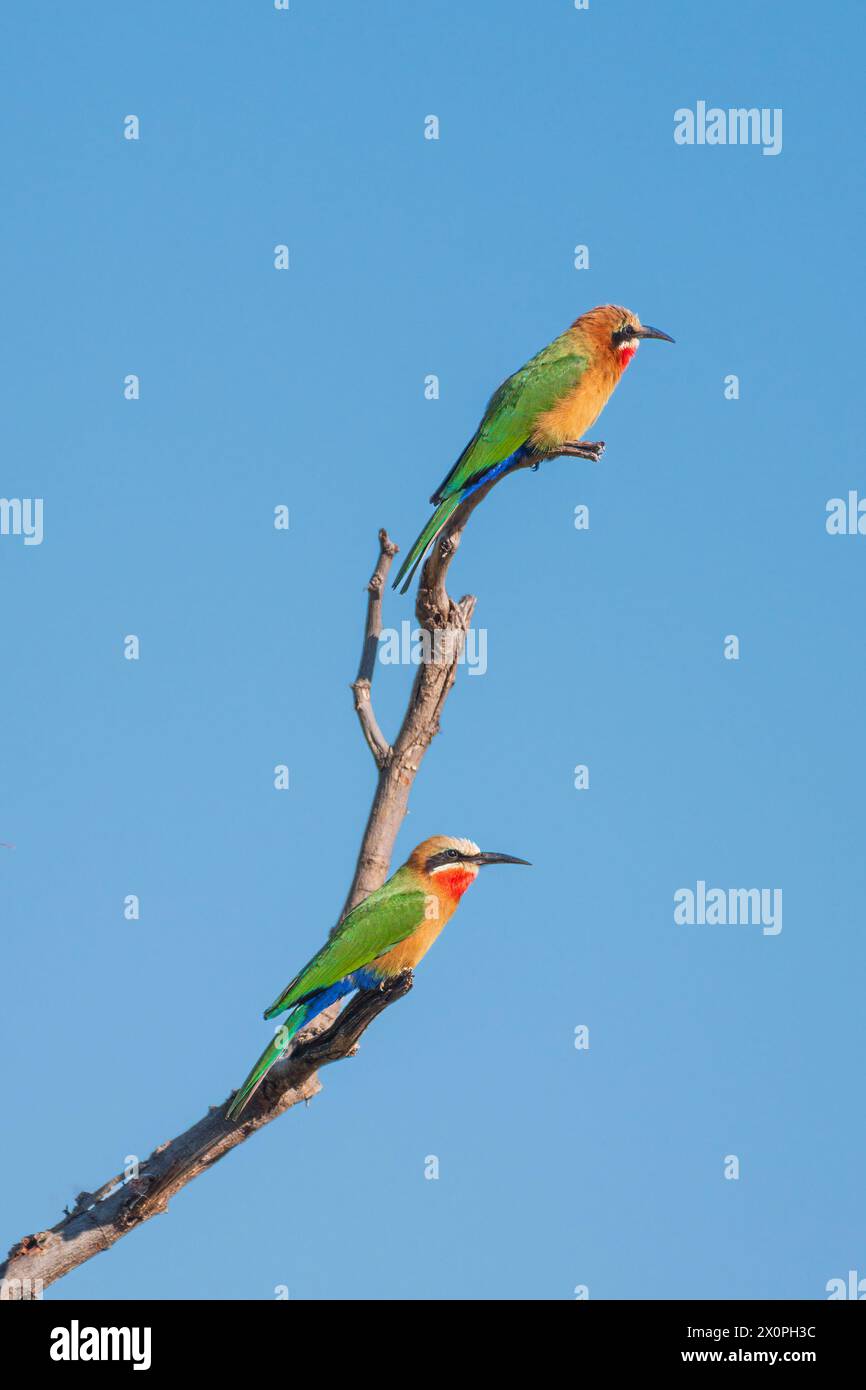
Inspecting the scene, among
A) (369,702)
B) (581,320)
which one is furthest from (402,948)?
(581,320)

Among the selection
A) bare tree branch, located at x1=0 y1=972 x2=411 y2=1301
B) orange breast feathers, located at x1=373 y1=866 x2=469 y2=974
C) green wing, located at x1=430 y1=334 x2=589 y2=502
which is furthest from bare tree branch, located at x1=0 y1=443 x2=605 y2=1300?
green wing, located at x1=430 y1=334 x2=589 y2=502

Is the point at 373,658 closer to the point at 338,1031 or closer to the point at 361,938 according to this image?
the point at 361,938

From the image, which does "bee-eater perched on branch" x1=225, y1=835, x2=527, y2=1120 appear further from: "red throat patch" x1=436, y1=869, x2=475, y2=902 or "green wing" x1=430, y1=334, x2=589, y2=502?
"green wing" x1=430, y1=334, x2=589, y2=502

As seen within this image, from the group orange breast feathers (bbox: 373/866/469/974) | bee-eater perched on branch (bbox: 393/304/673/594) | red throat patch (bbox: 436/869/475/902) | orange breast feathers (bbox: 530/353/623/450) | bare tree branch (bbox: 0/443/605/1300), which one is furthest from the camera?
orange breast feathers (bbox: 530/353/623/450)

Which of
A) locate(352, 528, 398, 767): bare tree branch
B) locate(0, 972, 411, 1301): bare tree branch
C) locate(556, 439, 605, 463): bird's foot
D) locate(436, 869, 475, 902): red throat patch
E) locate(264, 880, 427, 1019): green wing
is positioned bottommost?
locate(0, 972, 411, 1301): bare tree branch

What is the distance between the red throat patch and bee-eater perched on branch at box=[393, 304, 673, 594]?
1986 mm

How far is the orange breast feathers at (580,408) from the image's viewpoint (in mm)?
10711

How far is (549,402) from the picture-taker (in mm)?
10773

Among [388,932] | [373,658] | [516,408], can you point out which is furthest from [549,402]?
[388,932]

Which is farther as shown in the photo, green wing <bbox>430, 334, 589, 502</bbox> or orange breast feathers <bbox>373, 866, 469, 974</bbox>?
green wing <bbox>430, 334, 589, 502</bbox>

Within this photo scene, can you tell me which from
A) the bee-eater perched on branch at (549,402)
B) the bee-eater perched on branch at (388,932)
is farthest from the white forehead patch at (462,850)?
the bee-eater perched on branch at (549,402)

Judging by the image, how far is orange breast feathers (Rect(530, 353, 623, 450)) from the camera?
35.1 ft

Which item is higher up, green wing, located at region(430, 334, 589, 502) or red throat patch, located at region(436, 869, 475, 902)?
green wing, located at region(430, 334, 589, 502)
